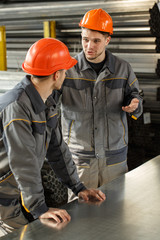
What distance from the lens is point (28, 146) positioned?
176cm

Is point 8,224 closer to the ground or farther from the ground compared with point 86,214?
closer to the ground

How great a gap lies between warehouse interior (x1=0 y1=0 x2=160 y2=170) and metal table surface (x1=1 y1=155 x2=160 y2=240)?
2.18 metres

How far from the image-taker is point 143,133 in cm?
436

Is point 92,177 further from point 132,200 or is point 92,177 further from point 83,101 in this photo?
point 132,200

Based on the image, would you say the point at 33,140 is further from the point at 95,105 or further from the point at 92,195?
the point at 95,105

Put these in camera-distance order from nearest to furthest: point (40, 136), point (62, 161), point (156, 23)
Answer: point (40, 136) < point (62, 161) < point (156, 23)

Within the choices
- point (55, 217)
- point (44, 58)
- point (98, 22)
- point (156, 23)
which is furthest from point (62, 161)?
point (156, 23)

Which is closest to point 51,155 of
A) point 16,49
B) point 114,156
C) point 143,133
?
point 114,156

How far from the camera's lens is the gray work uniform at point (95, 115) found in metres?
2.76

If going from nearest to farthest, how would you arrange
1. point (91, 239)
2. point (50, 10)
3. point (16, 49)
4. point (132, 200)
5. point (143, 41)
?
point (91, 239) → point (132, 200) → point (143, 41) → point (50, 10) → point (16, 49)

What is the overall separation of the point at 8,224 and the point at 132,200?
26.5 inches

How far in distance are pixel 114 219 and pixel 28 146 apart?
0.53 m

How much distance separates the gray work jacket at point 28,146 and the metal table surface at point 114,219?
164mm

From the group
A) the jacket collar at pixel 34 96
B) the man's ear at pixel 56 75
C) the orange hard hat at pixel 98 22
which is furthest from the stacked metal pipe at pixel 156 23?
the jacket collar at pixel 34 96
